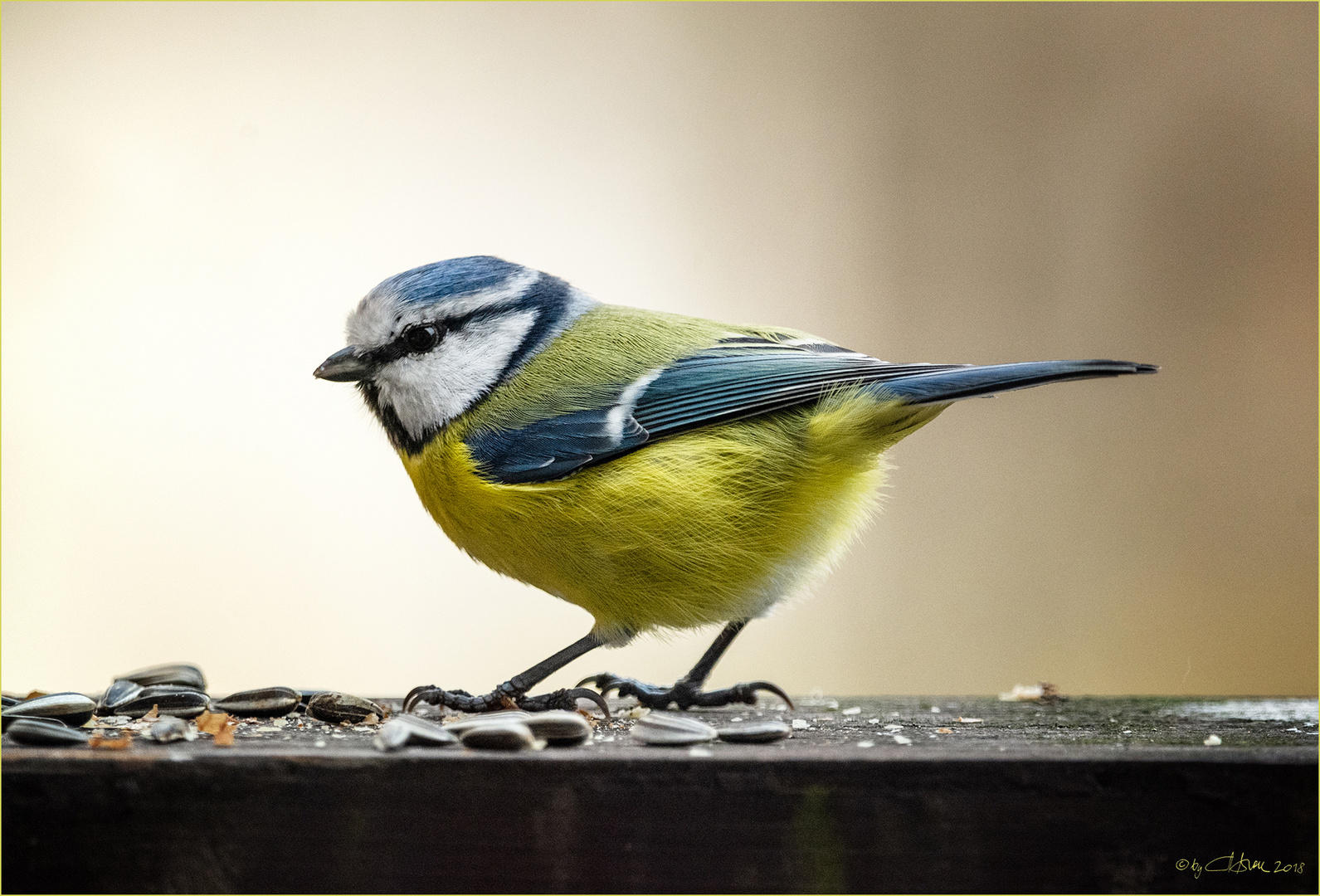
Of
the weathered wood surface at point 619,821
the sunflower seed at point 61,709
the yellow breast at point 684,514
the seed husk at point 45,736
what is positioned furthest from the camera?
the yellow breast at point 684,514

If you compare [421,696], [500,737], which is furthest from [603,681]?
[500,737]

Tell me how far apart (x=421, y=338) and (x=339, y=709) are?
0.77 m

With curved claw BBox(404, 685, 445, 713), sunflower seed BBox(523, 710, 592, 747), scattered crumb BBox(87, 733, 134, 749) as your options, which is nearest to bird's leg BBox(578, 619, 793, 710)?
curved claw BBox(404, 685, 445, 713)

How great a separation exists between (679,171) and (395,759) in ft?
10.4

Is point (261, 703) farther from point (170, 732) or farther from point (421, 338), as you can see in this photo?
point (421, 338)

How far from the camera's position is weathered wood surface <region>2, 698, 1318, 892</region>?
51.4 inches

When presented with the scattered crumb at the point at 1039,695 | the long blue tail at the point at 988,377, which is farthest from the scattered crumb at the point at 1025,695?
the long blue tail at the point at 988,377

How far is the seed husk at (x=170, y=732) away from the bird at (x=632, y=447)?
49cm

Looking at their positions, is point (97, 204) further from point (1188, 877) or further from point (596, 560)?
point (1188, 877)

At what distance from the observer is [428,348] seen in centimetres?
220

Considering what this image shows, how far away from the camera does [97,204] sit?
368cm

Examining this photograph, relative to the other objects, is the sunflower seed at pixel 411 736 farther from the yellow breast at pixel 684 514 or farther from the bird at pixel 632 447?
the yellow breast at pixel 684 514

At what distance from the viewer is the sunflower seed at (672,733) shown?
148 cm

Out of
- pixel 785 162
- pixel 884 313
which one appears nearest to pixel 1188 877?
pixel 884 313
